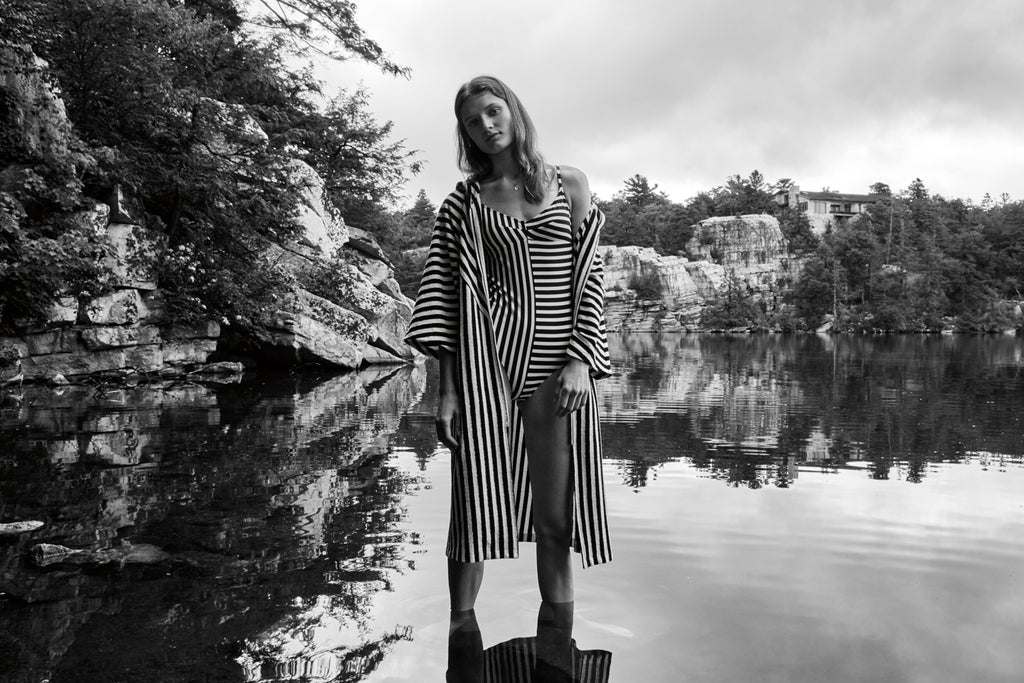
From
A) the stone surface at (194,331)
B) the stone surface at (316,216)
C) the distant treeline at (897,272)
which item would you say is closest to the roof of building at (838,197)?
the distant treeline at (897,272)

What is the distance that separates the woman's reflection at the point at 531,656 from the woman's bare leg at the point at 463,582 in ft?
0.10

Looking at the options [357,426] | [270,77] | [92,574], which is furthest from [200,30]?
[92,574]

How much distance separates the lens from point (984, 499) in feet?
16.3

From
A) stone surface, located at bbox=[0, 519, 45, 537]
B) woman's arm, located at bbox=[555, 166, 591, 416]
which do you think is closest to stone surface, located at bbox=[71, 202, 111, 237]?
stone surface, located at bbox=[0, 519, 45, 537]

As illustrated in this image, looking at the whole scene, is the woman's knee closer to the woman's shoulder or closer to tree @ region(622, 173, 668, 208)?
the woman's shoulder

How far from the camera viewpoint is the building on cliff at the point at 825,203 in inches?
3221

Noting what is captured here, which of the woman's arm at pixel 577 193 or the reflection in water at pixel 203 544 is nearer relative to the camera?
the reflection in water at pixel 203 544

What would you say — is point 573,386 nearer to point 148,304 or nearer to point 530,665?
point 530,665

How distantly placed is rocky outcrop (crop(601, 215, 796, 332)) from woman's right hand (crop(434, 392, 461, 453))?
63.4 metres

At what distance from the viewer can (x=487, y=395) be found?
257 cm

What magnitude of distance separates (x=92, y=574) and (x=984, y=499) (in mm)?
4804

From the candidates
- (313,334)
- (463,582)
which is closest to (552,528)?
(463,582)

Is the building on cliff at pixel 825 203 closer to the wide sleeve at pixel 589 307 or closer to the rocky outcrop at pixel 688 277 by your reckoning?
the rocky outcrop at pixel 688 277

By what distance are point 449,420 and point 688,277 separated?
6742 centimetres
